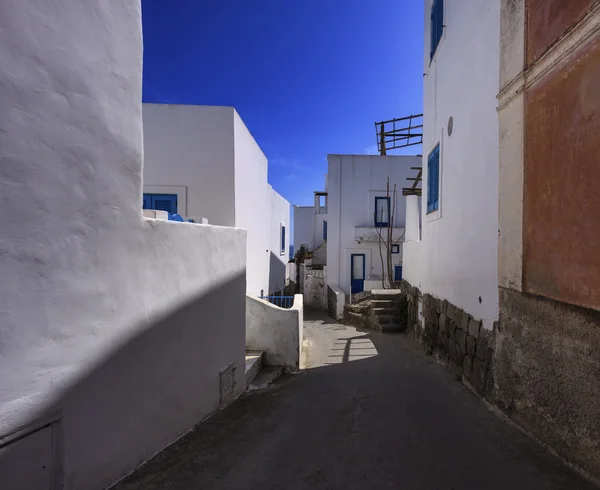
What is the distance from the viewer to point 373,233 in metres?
17.8

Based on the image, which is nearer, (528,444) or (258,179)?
(528,444)

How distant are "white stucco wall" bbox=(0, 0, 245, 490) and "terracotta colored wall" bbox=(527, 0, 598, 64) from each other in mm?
3914

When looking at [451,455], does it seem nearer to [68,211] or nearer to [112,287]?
[112,287]

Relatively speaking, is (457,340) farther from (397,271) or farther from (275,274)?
(397,271)

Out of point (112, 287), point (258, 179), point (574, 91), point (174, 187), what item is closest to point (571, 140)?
point (574, 91)

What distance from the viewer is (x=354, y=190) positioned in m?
18.4

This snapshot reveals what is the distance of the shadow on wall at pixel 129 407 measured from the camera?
202 centimetres

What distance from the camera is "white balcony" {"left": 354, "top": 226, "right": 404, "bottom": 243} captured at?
1772 centimetres

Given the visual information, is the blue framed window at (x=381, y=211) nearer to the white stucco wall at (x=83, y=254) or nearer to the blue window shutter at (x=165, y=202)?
the blue window shutter at (x=165, y=202)

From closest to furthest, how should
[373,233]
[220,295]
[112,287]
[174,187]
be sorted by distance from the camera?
[112,287] → [220,295] → [174,187] → [373,233]

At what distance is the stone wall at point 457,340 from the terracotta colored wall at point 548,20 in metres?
3.49

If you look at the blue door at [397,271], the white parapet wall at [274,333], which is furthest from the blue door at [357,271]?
the white parapet wall at [274,333]

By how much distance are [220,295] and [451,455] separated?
3.08 metres

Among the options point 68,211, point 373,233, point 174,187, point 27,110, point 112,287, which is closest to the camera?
point 27,110
